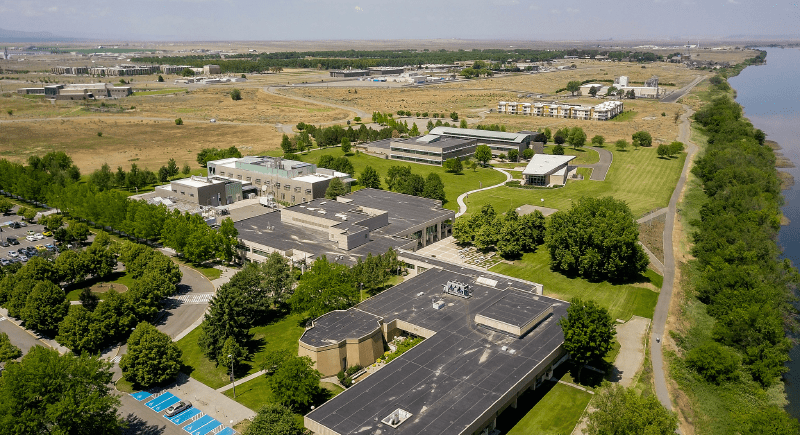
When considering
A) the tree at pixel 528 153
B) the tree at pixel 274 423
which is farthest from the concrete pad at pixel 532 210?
the tree at pixel 274 423

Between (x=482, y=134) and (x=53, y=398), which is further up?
(x=482, y=134)

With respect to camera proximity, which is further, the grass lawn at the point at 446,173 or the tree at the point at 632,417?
the grass lawn at the point at 446,173

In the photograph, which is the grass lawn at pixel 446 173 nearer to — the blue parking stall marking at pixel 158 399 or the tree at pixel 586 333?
the tree at pixel 586 333

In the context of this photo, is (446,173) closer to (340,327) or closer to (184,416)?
(340,327)

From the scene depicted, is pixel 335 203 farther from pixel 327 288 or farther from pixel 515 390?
pixel 515 390

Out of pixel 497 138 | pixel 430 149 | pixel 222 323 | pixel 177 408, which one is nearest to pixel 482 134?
pixel 497 138

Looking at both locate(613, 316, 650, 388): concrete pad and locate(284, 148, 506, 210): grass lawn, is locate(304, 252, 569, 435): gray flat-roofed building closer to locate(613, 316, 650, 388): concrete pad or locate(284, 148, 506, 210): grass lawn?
locate(613, 316, 650, 388): concrete pad
